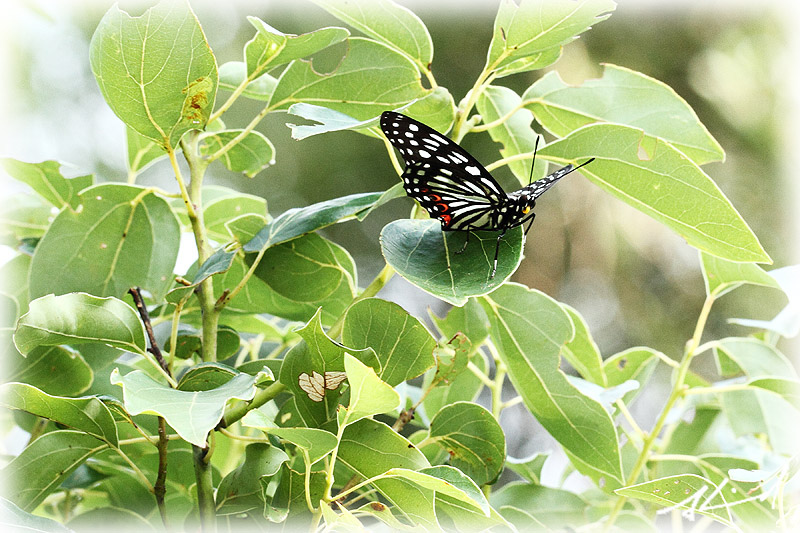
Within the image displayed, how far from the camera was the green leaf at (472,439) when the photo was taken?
0.52 meters

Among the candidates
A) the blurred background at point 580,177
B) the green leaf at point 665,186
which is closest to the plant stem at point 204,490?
the green leaf at point 665,186

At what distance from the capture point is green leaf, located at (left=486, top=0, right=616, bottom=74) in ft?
1.61

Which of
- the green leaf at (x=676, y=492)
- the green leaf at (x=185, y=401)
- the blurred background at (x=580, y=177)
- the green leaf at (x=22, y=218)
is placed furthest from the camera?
the blurred background at (x=580, y=177)

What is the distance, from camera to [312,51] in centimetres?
51

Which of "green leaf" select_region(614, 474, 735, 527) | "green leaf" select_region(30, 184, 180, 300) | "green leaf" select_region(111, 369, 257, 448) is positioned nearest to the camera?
"green leaf" select_region(111, 369, 257, 448)

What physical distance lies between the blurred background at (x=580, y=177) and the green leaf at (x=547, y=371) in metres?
1.18

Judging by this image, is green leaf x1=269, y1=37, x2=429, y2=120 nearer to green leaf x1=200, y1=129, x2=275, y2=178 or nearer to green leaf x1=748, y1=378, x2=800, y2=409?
green leaf x1=200, y1=129, x2=275, y2=178


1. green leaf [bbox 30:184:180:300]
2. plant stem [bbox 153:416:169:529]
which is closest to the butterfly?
plant stem [bbox 153:416:169:529]

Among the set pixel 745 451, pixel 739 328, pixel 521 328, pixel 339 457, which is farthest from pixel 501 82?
pixel 339 457

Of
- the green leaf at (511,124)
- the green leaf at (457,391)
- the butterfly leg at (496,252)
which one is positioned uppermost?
the green leaf at (511,124)

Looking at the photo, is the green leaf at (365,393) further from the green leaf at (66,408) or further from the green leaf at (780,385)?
the green leaf at (780,385)

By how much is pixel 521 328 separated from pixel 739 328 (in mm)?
1869

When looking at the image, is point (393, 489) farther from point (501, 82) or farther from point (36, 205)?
point (501, 82)

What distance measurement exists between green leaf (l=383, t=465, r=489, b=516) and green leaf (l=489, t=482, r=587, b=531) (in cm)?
24
